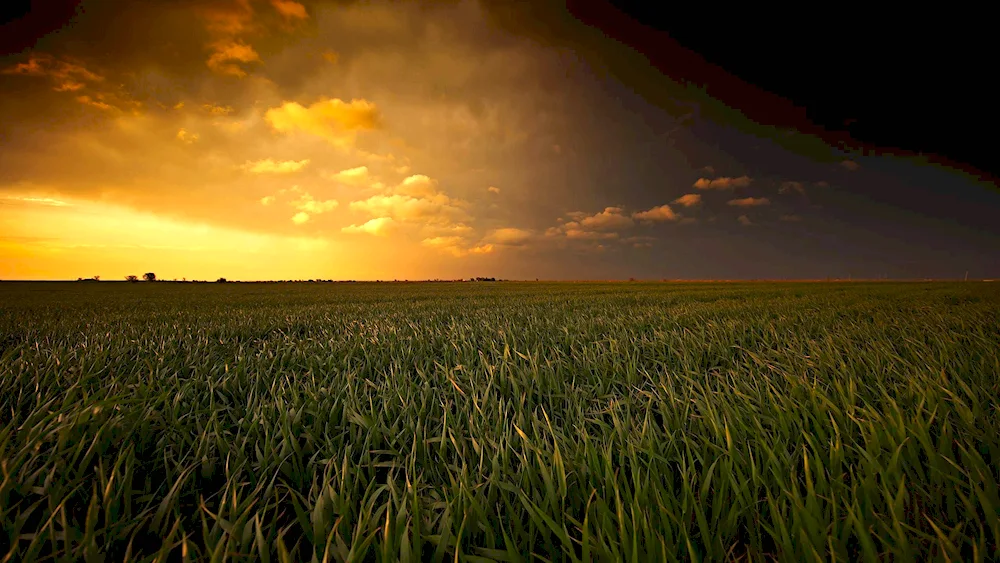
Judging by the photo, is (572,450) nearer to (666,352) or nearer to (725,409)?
(725,409)

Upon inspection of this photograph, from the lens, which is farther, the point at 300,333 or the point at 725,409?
the point at 300,333

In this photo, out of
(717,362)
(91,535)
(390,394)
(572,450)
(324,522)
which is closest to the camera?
(91,535)

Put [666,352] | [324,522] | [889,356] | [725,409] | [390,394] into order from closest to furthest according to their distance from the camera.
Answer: [324,522] → [725,409] → [390,394] → [889,356] → [666,352]

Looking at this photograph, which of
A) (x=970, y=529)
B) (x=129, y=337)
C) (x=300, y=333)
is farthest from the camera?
(x=300, y=333)

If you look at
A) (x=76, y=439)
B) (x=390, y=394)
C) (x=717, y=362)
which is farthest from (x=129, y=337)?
(x=717, y=362)

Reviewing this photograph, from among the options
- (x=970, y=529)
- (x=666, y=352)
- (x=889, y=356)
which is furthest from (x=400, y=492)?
(x=889, y=356)

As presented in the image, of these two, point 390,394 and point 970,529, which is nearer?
point 970,529

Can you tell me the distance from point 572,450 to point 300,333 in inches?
215

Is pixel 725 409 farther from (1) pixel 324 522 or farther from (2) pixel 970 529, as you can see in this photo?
(1) pixel 324 522

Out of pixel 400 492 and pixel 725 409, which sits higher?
pixel 725 409

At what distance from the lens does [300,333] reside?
5.88 m

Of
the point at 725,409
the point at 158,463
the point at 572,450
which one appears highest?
the point at 725,409

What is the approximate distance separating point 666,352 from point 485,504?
3.10 meters

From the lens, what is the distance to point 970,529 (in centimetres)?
119
